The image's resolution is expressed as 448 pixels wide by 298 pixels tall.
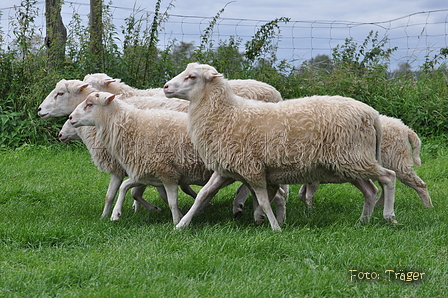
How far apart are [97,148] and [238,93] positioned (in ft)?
4.89

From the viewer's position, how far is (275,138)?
14.9 feet

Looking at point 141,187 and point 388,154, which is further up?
point 388,154

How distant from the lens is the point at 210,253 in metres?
3.86

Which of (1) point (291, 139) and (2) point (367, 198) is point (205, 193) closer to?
(1) point (291, 139)

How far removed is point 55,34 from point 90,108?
4078 mm

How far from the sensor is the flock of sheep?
4.52 m

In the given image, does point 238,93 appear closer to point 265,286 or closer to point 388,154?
point 388,154

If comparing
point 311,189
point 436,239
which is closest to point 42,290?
point 436,239

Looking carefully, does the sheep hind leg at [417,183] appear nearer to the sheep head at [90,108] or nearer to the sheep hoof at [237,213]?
the sheep hoof at [237,213]

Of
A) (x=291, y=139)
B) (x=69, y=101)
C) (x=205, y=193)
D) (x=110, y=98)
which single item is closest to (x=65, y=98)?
(x=69, y=101)

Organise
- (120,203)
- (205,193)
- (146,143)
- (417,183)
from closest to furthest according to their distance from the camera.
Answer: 1. (205,193)
2. (146,143)
3. (120,203)
4. (417,183)

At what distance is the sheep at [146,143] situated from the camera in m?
5.00

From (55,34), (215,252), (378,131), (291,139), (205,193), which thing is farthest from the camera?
(55,34)

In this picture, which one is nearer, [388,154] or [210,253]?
[210,253]
